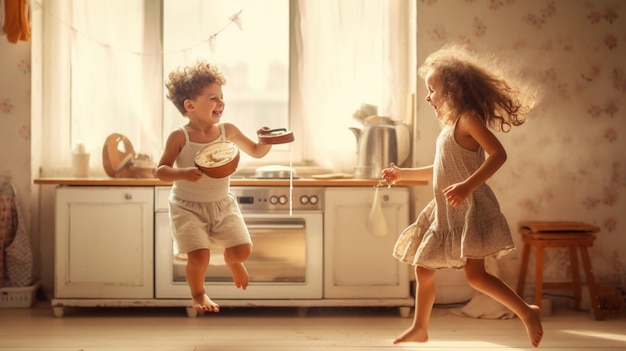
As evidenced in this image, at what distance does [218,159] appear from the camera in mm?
2736

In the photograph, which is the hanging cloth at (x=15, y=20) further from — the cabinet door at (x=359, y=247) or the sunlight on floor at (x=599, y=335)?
the sunlight on floor at (x=599, y=335)

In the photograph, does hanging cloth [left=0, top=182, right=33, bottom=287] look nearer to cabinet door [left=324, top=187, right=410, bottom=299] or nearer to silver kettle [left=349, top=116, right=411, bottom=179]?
cabinet door [left=324, top=187, right=410, bottom=299]

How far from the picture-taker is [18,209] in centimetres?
389

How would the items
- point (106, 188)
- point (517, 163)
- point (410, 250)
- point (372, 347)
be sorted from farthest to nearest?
point (517, 163), point (106, 188), point (372, 347), point (410, 250)

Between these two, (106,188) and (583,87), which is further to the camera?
(583,87)

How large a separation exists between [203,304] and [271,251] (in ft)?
3.10

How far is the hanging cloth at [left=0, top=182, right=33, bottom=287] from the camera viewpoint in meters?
3.86

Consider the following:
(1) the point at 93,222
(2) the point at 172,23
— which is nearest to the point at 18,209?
(1) the point at 93,222

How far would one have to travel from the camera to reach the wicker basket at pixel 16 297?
3.89m

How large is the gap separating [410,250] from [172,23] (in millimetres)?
2113

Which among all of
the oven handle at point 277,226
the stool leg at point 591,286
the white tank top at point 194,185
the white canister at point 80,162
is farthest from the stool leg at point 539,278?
the white canister at point 80,162

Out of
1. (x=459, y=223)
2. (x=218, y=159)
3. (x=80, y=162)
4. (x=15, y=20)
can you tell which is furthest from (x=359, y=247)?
(x=15, y=20)

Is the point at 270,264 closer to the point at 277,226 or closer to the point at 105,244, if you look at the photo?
the point at 277,226

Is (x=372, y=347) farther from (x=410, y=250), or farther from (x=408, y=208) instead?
(x=408, y=208)
